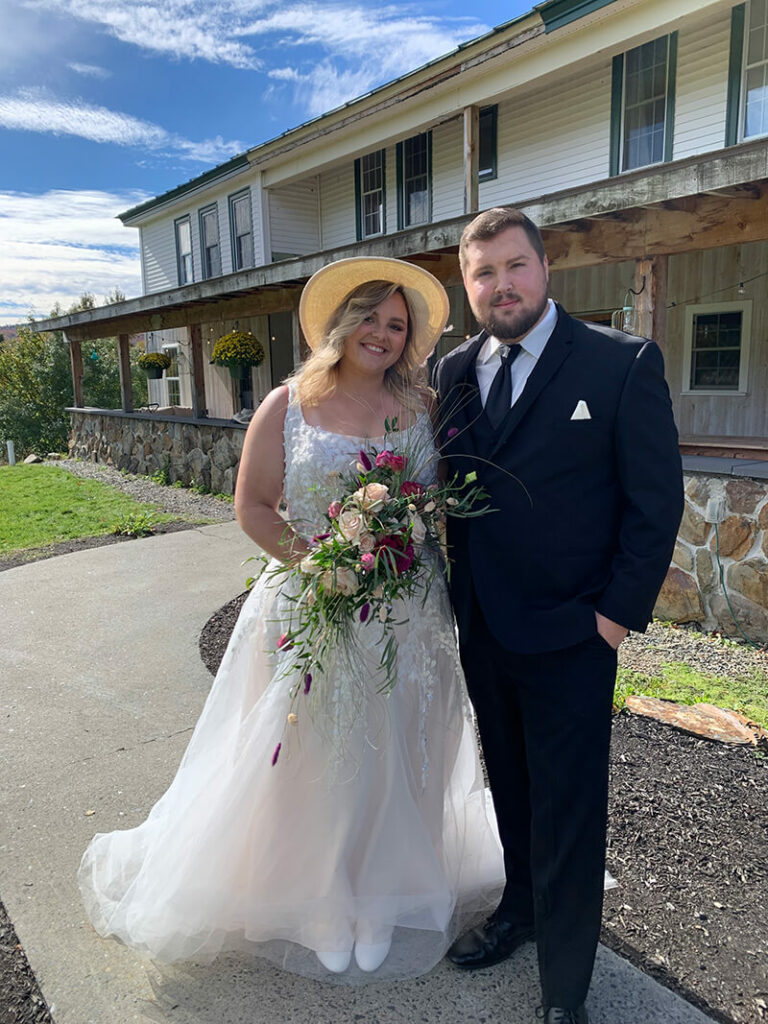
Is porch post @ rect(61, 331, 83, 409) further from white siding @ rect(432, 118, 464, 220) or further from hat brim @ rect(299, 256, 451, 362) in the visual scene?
hat brim @ rect(299, 256, 451, 362)

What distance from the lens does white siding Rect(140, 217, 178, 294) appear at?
1944 centimetres

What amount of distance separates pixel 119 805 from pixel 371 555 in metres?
1.96

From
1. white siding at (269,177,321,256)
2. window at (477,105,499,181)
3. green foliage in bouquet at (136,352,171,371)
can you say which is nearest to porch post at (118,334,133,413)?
green foliage in bouquet at (136,352,171,371)

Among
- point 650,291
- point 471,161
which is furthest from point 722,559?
point 471,161

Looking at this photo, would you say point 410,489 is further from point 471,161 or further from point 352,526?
point 471,161

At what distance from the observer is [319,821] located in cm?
226

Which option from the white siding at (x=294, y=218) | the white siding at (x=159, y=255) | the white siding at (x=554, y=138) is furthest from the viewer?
the white siding at (x=159, y=255)

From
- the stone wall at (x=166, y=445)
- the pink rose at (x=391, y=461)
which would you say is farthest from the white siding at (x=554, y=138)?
the pink rose at (x=391, y=461)

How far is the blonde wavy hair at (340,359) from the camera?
7.64ft

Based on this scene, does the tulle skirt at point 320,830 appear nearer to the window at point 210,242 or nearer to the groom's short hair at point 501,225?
the groom's short hair at point 501,225

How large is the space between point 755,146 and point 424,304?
3593 millimetres

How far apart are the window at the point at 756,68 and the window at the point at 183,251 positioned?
1335 cm

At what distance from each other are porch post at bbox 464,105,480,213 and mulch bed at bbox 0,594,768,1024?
7.34m

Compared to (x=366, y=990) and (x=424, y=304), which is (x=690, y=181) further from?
(x=366, y=990)
